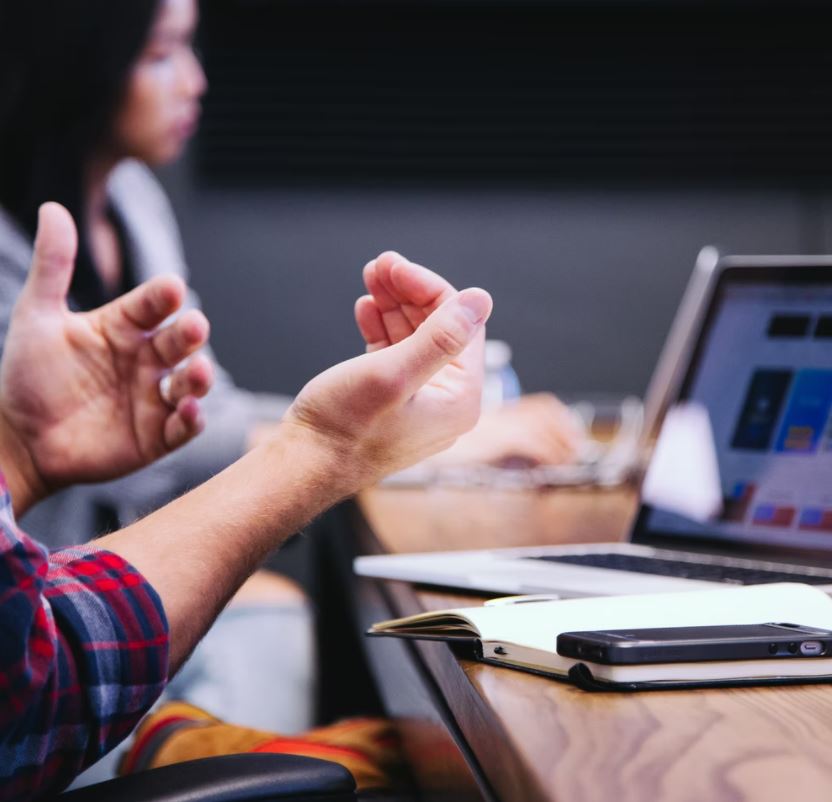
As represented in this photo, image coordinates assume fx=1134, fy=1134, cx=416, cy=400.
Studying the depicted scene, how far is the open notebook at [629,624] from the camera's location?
62 centimetres

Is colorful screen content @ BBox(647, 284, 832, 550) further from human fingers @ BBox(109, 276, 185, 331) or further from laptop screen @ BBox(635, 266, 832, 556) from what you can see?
human fingers @ BBox(109, 276, 185, 331)

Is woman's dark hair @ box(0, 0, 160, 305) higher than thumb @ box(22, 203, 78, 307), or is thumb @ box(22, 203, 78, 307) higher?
woman's dark hair @ box(0, 0, 160, 305)

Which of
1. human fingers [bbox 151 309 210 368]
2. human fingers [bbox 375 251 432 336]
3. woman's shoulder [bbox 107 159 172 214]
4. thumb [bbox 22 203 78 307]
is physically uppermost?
woman's shoulder [bbox 107 159 172 214]

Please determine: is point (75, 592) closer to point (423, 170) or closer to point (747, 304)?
point (747, 304)

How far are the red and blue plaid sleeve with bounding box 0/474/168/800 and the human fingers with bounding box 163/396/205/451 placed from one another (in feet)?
1.38

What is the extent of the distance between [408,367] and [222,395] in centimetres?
149

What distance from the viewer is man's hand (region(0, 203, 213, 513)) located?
1191 mm

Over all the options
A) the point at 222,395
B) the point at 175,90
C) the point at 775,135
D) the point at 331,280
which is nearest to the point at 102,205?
the point at 175,90

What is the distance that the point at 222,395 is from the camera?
7.27 feet

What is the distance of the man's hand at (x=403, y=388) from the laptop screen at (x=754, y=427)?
13.8 inches

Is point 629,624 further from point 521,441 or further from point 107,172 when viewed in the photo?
point 107,172

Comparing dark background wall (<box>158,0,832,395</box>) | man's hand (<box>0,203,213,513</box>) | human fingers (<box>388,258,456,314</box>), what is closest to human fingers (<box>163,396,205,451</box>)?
man's hand (<box>0,203,213,513</box>)

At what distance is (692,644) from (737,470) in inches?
21.6

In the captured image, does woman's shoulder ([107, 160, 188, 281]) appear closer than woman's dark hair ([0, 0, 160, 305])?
No
